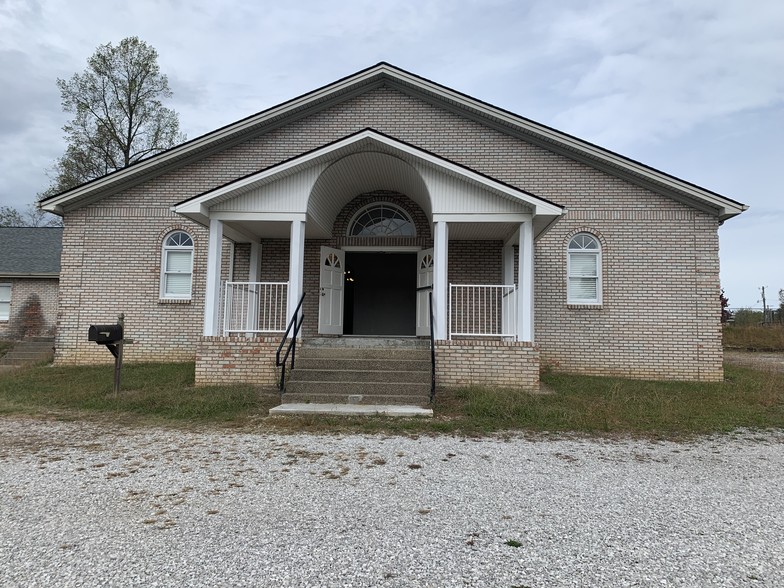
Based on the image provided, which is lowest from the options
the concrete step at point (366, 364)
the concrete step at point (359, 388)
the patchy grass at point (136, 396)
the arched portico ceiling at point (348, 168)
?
the patchy grass at point (136, 396)

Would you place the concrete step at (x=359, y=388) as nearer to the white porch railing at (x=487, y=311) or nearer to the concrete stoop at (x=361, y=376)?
the concrete stoop at (x=361, y=376)

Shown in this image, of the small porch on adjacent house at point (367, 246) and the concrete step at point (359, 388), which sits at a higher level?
the small porch on adjacent house at point (367, 246)

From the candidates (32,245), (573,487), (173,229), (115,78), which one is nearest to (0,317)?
(32,245)

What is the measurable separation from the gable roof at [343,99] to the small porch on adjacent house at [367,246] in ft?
8.71

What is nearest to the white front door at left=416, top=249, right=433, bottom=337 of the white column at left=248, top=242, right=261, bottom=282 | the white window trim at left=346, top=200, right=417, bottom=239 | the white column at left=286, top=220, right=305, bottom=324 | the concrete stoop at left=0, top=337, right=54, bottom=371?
the white window trim at left=346, top=200, right=417, bottom=239

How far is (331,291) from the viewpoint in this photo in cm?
1159

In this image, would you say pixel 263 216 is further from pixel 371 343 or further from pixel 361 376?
pixel 361 376

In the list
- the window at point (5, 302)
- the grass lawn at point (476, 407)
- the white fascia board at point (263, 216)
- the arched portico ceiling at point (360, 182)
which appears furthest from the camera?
the window at point (5, 302)

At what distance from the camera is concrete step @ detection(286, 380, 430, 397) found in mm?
7695

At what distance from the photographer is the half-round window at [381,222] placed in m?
11.8

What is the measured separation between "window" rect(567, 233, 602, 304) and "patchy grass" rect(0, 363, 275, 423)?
7.49 metres

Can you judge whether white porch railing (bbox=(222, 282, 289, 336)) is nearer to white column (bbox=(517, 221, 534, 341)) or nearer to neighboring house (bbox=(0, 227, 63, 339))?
white column (bbox=(517, 221, 534, 341))

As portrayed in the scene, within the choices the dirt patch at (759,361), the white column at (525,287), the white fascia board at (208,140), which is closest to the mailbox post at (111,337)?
the white fascia board at (208,140)

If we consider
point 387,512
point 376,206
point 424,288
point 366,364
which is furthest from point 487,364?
point 387,512
